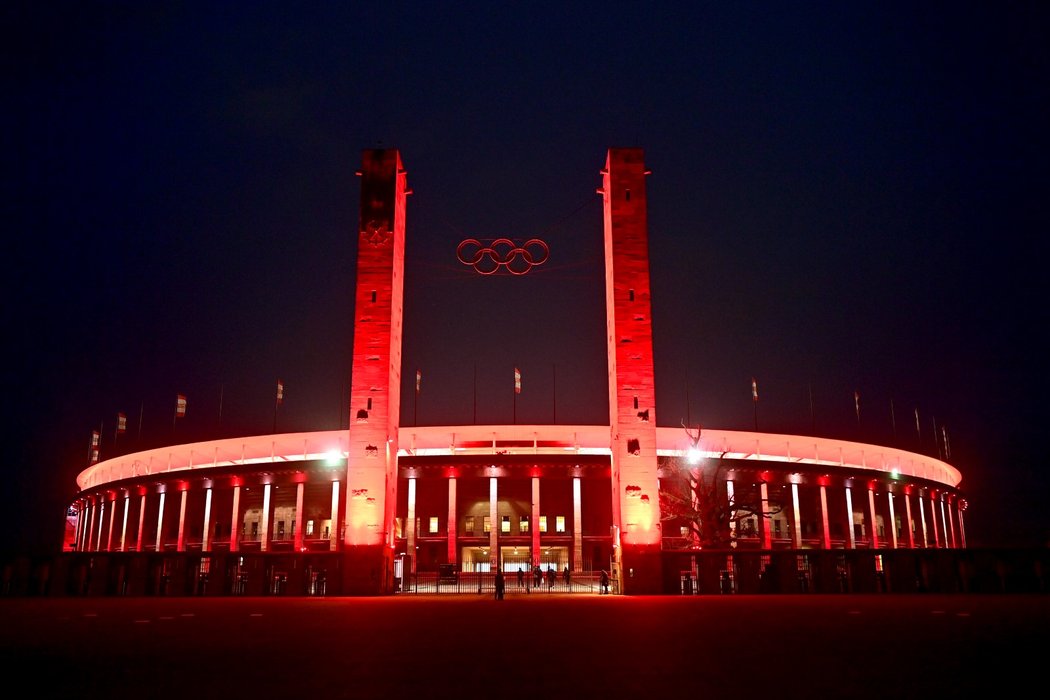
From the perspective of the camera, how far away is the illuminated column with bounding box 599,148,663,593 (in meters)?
34.8

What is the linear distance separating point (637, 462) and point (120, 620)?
72.9ft

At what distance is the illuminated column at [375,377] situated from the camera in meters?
35.2

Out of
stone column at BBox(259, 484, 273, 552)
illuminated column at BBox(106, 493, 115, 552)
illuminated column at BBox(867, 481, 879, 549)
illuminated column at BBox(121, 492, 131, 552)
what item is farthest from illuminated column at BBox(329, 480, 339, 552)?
illuminated column at BBox(867, 481, 879, 549)

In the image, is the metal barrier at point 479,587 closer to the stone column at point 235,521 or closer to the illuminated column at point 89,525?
the stone column at point 235,521

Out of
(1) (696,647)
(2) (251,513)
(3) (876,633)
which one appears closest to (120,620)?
(1) (696,647)

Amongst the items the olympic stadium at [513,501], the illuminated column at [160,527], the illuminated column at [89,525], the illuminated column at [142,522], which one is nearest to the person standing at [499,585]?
the olympic stadium at [513,501]

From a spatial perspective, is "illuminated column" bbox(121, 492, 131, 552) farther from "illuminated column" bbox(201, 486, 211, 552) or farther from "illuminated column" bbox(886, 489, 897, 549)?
"illuminated column" bbox(886, 489, 897, 549)

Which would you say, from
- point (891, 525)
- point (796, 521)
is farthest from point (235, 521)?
point (891, 525)

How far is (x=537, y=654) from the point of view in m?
12.2

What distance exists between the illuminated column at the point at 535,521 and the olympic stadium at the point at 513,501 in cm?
15

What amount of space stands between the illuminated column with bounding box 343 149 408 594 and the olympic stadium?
3.7 inches

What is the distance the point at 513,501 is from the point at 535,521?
4.70m

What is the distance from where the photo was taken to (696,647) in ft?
41.5

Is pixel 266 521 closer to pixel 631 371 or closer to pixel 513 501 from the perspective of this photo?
pixel 513 501
